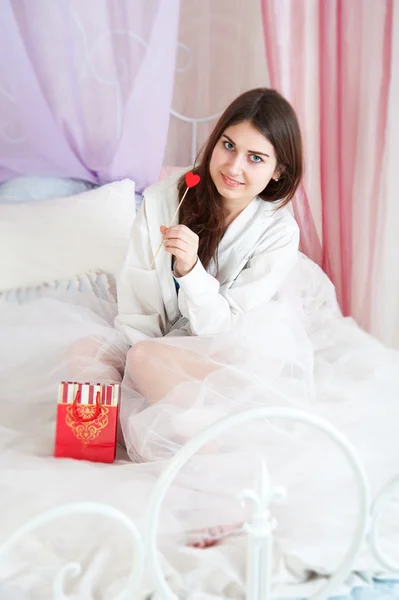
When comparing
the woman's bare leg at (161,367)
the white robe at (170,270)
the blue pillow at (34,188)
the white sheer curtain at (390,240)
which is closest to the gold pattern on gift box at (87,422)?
the woman's bare leg at (161,367)

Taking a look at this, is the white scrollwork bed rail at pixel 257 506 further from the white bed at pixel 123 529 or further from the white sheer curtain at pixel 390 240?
the white sheer curtain at pixel 390 240

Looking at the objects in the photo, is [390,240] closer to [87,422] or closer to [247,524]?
[87,422]

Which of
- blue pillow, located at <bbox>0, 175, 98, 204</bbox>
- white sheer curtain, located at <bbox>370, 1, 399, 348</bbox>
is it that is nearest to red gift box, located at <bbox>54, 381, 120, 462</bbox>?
white sheer curtain, located at <bbox>370, 1, 399, 348</bbox>

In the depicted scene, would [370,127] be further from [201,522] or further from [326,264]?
[201,522]

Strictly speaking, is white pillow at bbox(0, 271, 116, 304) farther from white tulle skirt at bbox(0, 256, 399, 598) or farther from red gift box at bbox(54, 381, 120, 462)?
red gift box at bbox(54, 381, 120, 462)

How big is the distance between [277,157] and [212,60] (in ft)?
2.90

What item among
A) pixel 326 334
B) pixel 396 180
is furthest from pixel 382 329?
pixel 396 180

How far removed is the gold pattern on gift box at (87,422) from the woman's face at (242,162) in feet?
1.92

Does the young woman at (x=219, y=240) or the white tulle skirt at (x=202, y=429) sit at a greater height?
the young woman at (x=219, y=240)

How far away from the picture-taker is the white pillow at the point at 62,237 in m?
1.75

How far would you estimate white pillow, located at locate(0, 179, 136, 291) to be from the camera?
175 centimetres

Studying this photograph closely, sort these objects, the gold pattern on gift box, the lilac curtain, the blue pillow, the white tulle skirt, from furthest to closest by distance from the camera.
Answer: the blue pillow → the lilac curtain → the gold pattern on gift box → the white tulle skirt

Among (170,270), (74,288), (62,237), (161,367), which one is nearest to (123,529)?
(161,367)

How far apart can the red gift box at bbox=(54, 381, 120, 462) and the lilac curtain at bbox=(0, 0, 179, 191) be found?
105 centimetres
